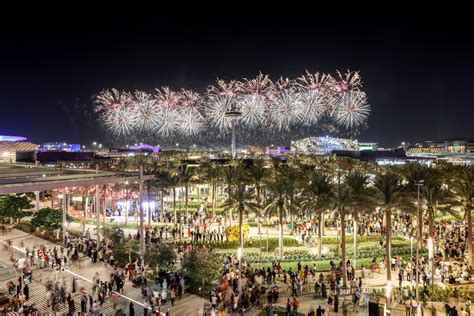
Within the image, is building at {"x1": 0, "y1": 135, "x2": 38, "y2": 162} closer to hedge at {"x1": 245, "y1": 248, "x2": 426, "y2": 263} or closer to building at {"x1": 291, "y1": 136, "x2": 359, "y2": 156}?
hedge at {"x1": 245, "y1": 248, "x2": 426, "y2": 263}

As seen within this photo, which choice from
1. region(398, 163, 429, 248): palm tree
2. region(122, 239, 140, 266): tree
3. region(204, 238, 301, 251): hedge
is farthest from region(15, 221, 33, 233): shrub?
region(398, 163, 429, 248): palm tree

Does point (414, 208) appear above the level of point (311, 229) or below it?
above

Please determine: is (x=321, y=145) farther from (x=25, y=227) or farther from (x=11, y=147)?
(x=25, y=227)

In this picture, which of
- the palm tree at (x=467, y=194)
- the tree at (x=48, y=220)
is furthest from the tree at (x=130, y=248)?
the palm tree at (x=467, y=194)

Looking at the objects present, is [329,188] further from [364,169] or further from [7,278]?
[364,169]

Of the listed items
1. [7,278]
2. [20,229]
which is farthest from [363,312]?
[20,229]

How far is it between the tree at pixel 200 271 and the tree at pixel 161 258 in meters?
1.50

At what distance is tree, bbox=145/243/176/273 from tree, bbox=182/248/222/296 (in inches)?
58.9

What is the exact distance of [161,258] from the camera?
83.6 ft

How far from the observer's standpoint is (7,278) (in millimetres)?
23031

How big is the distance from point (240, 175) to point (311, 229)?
8938 millimetres

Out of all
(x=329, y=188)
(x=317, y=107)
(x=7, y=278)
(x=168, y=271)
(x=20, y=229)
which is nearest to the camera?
(x=7, y=278)

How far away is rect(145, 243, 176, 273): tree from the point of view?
83.5 feet

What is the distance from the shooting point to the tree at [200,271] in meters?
23.6
